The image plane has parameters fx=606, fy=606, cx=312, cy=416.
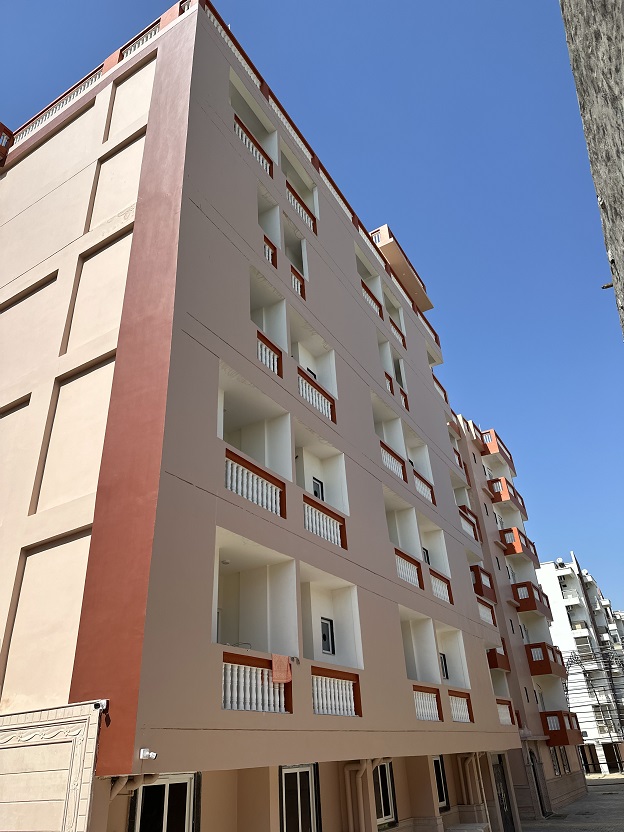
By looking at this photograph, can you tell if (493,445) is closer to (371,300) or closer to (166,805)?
(371,300)

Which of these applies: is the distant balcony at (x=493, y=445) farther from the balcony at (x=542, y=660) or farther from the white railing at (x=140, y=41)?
the white railing at (x=140, y=41)

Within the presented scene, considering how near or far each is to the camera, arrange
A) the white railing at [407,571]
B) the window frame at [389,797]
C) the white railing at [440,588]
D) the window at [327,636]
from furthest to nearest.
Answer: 1. the white railing at [440,588]
2. the white railing at [407,571]
3. the window frame at [389,797]
4. the window at [327,636]

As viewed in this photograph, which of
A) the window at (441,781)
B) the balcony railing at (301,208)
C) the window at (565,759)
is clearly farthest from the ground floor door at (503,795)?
the balcony railing at (301,208)

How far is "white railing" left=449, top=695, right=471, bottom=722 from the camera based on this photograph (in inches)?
572

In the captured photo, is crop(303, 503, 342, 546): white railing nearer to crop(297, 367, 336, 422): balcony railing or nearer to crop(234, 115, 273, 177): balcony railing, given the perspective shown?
crop(297, 367, 336, 422): balcony railing

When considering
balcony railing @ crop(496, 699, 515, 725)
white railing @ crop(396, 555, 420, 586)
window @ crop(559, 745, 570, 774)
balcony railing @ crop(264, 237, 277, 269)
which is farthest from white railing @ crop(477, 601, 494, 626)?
window @ crop(559, 745, 570, 774)

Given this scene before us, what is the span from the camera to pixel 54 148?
1485 centimetres

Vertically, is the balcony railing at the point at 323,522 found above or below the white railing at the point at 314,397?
below

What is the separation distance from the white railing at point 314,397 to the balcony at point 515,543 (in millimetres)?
22241

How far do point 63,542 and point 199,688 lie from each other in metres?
2.98

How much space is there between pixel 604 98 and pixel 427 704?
13234mm

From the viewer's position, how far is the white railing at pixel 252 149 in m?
14.0

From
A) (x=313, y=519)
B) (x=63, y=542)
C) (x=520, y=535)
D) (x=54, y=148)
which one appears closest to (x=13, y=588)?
(x=63, y=542)

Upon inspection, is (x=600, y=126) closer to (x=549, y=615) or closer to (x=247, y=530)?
(x=247, y=530)
